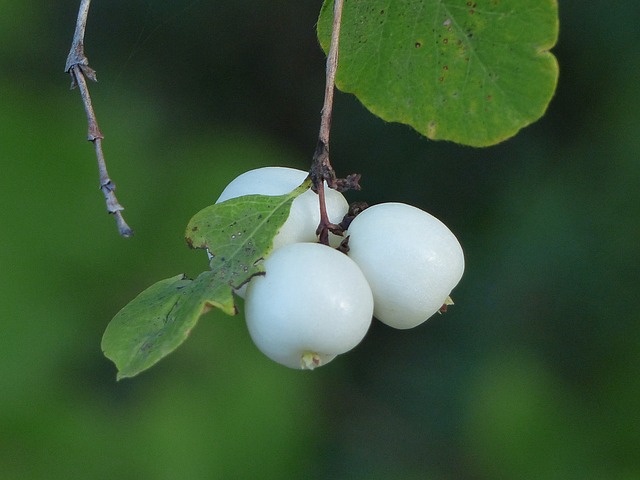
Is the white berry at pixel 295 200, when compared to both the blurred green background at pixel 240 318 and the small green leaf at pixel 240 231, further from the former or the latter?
the blurred green background at pixel 240 318

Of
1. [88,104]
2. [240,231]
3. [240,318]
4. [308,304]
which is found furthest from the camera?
[240,318]

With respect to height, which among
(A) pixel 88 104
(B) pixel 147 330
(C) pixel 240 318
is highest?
(A) pixel 88 104

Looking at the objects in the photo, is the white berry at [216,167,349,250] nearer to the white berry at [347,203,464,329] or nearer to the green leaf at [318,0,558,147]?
the white berry at [347,203,464,329]

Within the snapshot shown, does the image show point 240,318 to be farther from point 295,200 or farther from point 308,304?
point 308,304

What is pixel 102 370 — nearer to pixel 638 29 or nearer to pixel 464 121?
pixel 464 121

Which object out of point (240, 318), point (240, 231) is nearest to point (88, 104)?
point (240, 231)

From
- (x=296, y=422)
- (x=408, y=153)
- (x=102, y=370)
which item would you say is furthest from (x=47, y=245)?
(x=408, y=153)

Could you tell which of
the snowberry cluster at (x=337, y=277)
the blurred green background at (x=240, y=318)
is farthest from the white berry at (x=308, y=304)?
the blurred green background at (x=240, y=318)

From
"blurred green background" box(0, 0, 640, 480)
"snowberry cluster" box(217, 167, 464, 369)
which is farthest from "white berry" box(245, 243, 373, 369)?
"blurred green background" box(0, 0, 640, 480)
